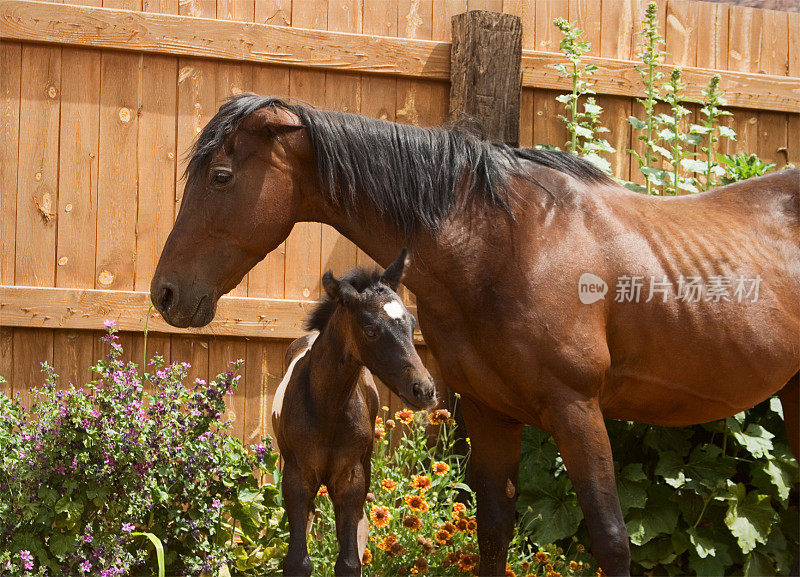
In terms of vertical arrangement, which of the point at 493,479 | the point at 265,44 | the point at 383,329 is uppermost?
the point at 265,44

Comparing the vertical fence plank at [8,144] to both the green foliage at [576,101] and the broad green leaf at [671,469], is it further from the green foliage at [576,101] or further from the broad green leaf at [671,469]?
the broad green leaf at [671,469]

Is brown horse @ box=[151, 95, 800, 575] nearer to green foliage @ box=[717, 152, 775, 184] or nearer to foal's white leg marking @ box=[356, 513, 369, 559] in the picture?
foal's white leg marking @ box=[356, 513, 369, 559]

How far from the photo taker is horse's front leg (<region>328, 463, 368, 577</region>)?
10.0 feet

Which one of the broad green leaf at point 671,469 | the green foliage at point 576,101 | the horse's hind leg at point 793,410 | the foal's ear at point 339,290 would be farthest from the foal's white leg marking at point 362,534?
the green foliage at point 576,101

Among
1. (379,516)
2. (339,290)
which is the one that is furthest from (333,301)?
(379,516)

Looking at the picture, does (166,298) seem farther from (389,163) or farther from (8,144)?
(8,144)

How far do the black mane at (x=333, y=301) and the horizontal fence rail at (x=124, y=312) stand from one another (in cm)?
101

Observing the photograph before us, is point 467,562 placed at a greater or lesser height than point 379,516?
lesser

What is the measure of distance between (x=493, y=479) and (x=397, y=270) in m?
0.89

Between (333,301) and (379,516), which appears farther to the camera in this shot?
(379,516)

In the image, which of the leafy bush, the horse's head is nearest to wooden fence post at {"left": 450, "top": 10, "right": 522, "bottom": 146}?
the leafy bush

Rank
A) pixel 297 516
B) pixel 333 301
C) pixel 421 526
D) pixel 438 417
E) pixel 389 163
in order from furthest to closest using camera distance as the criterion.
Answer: pixel 438 417 < pixel 421 526 < pixel 333 301 < pixel 297 516 < pixel 389 163

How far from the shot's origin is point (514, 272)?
9.53ft

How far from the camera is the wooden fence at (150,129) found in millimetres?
4277
